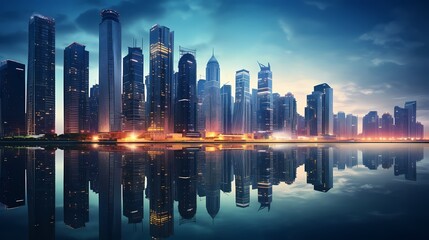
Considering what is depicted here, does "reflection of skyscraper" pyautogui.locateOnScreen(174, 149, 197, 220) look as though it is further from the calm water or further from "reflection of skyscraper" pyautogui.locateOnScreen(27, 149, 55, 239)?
"reflection of skyscraper" pyautogui.locateOnScreen(27, 149, 55, 239)

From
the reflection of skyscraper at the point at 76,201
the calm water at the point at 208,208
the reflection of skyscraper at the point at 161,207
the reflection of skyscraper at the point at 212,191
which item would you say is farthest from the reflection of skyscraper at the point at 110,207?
the reflection of skyscraper at the point at 212,191

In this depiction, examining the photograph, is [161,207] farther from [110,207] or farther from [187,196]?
[110,207]

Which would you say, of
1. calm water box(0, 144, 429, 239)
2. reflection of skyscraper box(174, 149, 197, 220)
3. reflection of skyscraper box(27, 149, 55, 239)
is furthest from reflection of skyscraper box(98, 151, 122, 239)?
reflection of skyscraper box(174, 149, 197, 220)

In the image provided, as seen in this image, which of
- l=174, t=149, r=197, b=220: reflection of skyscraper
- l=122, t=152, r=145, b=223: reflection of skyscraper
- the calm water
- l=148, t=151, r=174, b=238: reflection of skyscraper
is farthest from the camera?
l=174, t=149, r=197, b=220: reflection of skyscraper

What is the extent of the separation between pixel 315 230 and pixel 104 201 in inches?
574

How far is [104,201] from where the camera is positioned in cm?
1836

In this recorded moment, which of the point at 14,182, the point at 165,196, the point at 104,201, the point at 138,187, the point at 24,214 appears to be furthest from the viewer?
the point at 14,182

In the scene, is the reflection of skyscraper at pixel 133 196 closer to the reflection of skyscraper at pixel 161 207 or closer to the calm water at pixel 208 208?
the calm water at pixel 208 208

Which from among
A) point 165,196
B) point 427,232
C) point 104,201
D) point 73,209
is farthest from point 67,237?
point 427,232

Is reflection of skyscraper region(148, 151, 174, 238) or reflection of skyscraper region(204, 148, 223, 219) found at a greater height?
reflection of skyscraper region(148, 151, 174, 238)

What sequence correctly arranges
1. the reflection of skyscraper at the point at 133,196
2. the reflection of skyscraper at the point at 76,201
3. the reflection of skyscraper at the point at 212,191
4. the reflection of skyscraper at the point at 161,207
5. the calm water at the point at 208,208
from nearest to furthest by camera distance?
the calm water at the point at 208,208 < the reflection of skyscraper at the point at 161,207 < the reflection of skyscraper at the point at 76,201 < the reflection of skyscraper at the point at 133,196 < the reflection of skyscraper at the point at 212,191

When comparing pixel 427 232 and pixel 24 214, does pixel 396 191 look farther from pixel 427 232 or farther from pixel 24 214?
pixel 24 214

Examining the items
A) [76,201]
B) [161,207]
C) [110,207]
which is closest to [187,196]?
[161,207]

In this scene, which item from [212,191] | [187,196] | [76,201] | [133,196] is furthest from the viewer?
[212,191]
